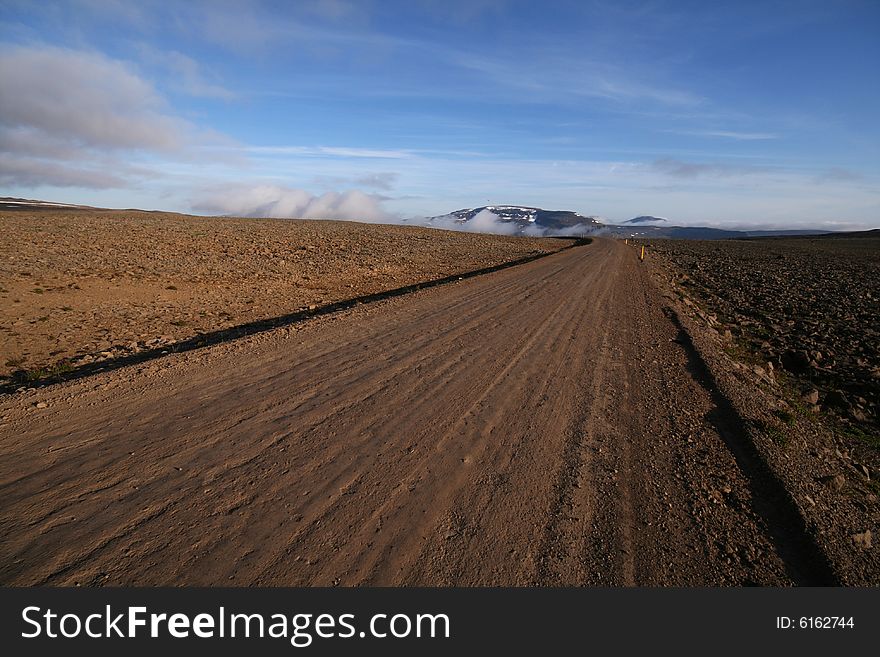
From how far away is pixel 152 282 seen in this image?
16.8 meters

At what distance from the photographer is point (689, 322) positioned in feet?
40.8

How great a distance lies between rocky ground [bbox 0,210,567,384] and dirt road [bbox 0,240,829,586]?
13.6ft

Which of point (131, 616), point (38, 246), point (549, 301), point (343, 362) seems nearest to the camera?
point (131, 616)

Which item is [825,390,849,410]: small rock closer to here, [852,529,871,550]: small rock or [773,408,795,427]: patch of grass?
[773,408,795,427]: patch of grass

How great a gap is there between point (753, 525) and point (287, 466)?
4.49m

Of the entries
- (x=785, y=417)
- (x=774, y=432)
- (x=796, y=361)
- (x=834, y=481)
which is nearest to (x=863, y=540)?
(x=834, y=481)

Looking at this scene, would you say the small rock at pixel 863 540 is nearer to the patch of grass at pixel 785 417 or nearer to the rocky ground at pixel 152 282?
the patch of grass at pixel 785 417

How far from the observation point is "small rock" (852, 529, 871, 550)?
379 cm

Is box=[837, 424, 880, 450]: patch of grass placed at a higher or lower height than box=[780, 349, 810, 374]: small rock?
lower

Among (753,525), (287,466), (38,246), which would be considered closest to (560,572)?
(753,525)

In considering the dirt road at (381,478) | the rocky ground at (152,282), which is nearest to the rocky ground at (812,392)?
the dirt road at (381,478)

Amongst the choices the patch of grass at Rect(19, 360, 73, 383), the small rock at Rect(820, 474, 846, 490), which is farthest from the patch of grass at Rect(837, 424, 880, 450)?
the patch of grass at Rect(19, 360, 73, 383)

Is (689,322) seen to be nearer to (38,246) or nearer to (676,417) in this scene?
(676,417)

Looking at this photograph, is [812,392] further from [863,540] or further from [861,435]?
[863,540]
